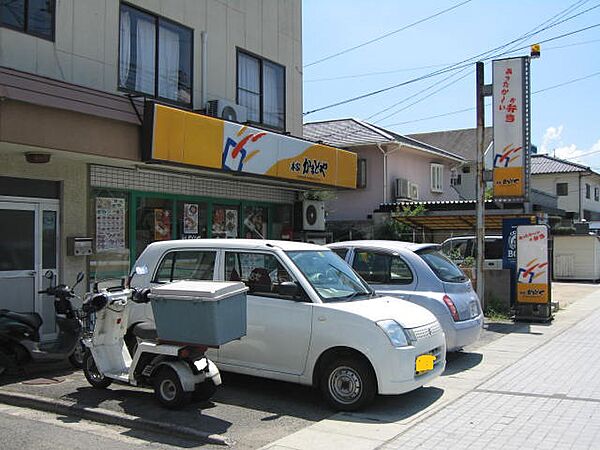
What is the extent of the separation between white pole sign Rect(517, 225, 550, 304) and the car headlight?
7934mm

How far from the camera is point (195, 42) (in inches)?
485

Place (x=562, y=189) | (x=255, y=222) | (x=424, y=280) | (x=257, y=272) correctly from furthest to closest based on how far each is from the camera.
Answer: (x=562, y=189)
(x=255, y=222)
(x=424, y=280)
(x=257, y=272)

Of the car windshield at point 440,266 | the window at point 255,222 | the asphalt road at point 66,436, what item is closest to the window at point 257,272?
the asphalt road at point 66,436

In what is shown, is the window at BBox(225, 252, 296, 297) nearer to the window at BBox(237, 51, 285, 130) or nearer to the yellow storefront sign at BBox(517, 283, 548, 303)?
the window at BBox(237, 51, 285, 130)

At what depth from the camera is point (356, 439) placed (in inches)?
221

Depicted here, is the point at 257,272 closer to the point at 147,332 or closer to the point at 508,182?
the point at 147,332

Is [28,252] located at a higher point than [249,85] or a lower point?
lower

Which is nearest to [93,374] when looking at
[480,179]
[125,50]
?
[125,50]

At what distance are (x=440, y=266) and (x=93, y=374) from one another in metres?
5.15

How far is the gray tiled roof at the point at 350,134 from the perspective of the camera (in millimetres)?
24094

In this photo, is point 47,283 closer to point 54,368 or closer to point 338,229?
point 54,368

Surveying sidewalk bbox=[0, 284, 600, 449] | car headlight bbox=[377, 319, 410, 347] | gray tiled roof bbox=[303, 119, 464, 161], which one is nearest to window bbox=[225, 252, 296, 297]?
car headlight bbox=[377, 319, 410, 347]

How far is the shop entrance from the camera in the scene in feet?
30.2

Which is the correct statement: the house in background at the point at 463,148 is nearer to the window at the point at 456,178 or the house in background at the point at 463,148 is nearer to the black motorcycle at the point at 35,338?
the window at the point at 456,178
